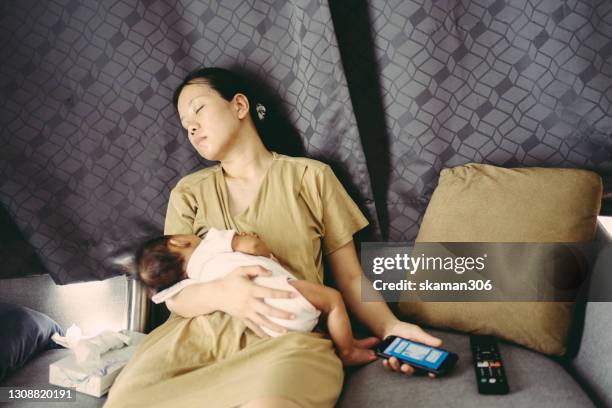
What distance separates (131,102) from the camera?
1.60 m

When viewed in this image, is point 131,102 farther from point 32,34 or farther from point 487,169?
point 487,169

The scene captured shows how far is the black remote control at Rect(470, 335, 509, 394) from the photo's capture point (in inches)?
41.4

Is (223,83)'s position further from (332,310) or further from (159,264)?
(332,310)

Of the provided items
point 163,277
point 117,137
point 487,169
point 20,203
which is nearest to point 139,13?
point 117,137

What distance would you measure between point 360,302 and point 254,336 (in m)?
0.36

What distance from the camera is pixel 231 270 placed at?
3.97ft

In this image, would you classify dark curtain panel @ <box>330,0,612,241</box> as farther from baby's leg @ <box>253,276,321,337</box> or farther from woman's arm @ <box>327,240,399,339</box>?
baby's leg @ <box>253,276,321,337</box>

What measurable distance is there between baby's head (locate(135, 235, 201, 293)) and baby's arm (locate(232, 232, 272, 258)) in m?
0.13

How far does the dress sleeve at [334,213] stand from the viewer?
1.42 metres

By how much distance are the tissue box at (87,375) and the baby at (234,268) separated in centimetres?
23

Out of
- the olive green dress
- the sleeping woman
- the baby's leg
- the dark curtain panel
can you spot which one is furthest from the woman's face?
the baby's leg

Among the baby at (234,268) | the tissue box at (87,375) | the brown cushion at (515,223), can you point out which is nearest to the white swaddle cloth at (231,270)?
the baby at (234,268)

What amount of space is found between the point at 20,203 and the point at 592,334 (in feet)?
5.45

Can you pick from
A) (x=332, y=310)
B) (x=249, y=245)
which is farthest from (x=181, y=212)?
(x=332, y=310)
